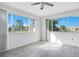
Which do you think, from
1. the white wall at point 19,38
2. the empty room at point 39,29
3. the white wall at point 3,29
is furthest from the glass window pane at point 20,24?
the white wall at point 3,29

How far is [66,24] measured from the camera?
8.77 metres

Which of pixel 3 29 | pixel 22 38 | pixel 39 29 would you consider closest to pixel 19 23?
pixel 22 38

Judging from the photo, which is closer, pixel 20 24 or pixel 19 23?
pixel 19 23

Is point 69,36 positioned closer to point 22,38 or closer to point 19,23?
point 22,38

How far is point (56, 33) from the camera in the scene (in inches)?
377

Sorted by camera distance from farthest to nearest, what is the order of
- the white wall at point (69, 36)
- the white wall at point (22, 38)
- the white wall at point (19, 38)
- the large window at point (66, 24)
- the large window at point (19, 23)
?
1. the large window at point (66, 24)
2. the white wall at point (69, 36)
3. the large window at point (19, 23)
4. the white wall at point (22, 38)
5. the white wall at point (19, 38)

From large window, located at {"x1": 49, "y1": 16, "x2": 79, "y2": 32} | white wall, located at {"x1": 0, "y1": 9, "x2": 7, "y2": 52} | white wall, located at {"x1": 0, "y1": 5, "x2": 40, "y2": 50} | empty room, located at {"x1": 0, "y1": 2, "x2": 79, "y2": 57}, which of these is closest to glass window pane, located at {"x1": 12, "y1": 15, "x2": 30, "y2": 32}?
empty room, located at {"x1": 0, "y1": 2, "x2": 79, "y2": 57}

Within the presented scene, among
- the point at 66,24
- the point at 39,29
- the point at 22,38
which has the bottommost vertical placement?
the point at 22,38

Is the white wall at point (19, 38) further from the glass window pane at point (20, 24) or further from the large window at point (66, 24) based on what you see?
the large window at point (66, 24)

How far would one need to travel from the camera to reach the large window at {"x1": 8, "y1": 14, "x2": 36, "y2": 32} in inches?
270

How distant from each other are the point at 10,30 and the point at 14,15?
109 cm

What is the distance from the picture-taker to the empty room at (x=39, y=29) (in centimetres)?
560

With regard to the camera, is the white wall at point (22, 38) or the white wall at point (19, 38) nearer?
the white wall at point (19, 38)

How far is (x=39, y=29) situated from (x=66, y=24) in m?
3.12
